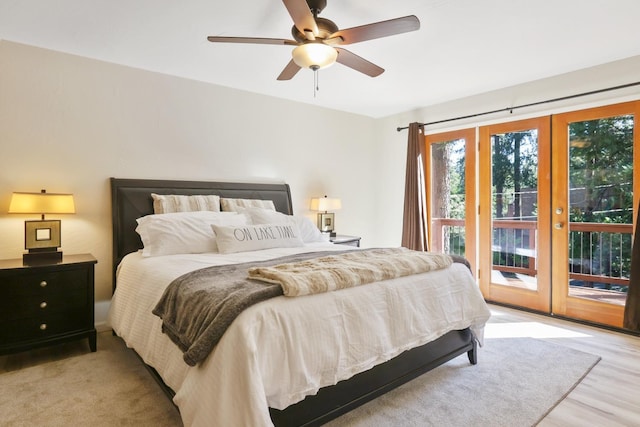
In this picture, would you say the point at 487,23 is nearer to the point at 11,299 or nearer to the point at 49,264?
the point at 49,264

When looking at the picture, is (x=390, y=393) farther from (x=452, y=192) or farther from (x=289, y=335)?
(x=452, y=192)

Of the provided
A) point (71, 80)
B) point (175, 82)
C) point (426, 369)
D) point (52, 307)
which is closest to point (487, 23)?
point (426, 369)

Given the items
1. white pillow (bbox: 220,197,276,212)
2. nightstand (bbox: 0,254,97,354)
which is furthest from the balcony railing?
nightstand (bbox: 0,254,97,354)

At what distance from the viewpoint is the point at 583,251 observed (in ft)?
11.5

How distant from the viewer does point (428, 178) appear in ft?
15.8

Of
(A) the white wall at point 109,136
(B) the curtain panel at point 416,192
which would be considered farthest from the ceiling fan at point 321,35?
(B) the curtain panel at point 416,192

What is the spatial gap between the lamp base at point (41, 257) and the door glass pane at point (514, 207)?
4.29 m

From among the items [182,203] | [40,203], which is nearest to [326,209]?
[182,203]

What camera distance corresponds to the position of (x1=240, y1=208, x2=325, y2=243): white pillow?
351 cm

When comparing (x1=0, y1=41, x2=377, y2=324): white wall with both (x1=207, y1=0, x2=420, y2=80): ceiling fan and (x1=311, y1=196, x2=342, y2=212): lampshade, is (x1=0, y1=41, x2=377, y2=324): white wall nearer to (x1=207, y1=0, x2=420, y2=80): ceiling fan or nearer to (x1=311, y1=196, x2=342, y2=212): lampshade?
(x1=311, y1=196, x2=342, y2=212): lampshade

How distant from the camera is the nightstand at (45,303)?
243 centimetres

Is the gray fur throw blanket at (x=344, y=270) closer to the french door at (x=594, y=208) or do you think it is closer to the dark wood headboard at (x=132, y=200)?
the dark wood headboard at (x=132, y=200)

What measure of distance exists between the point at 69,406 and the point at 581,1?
13.0 feet

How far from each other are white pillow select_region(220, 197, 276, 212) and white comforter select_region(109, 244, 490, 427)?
1.18 m
